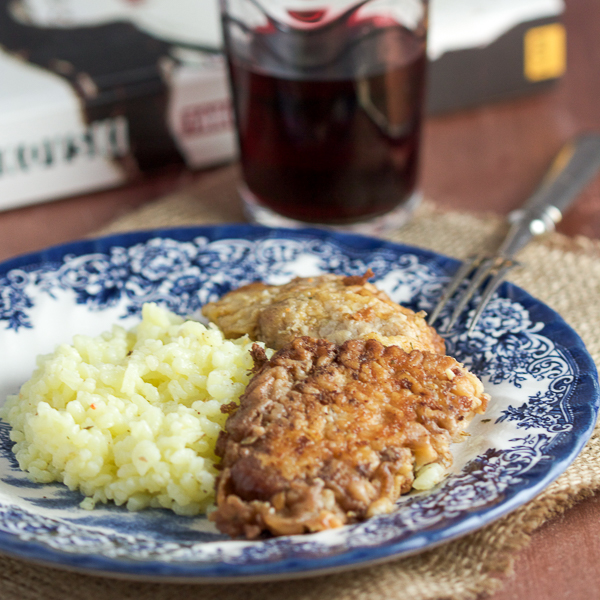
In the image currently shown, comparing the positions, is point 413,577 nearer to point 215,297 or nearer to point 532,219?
point 215,297

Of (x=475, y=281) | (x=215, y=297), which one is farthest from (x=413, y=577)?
(x=215, y=297)

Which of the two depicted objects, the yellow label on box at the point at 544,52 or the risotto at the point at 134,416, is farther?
the yellow label on box at the point at 544,52

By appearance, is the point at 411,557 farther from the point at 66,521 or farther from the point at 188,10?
the point at 188,10

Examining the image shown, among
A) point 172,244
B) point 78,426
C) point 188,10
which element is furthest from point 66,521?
point 188,10

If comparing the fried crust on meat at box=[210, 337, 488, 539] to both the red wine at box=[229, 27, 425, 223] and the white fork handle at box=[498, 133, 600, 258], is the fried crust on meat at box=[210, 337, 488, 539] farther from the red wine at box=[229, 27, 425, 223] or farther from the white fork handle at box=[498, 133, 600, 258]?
the red wine at box=[229, 27, 425, 223]

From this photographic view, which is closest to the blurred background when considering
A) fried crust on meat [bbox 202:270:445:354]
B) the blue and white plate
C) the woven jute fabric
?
the blue and white plate

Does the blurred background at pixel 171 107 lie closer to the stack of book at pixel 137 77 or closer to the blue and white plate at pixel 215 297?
the stack of book at pixel 137 77

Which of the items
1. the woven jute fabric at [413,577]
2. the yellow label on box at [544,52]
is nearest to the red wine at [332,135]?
→ the woven jute fabric at [413,577]
